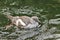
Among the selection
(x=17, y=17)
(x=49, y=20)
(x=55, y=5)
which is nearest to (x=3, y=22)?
(x=17, y=17)

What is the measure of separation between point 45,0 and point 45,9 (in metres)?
1.11

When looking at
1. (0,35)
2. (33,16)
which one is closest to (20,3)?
(33,16)

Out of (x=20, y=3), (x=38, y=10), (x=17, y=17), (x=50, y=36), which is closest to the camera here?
(x=50, y=36)

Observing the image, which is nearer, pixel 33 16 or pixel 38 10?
pixel 33 16

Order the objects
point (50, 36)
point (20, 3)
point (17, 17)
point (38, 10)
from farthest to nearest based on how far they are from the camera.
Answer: point (20, 3), point (38, 10), point (17, 17), point (50, 36)

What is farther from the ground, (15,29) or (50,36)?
(15,29)

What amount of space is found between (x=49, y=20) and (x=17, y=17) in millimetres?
1058

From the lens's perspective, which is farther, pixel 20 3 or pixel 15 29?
pixel 20 3

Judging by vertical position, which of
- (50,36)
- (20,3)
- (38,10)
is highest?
(20,3)

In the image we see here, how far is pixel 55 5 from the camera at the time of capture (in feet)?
39.1

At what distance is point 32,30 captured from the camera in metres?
9.91

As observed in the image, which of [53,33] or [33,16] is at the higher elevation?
[33,16]

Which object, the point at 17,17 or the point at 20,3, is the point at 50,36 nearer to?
the point at 17,17

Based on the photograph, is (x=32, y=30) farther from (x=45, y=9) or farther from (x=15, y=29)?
(x=45, y=9)
